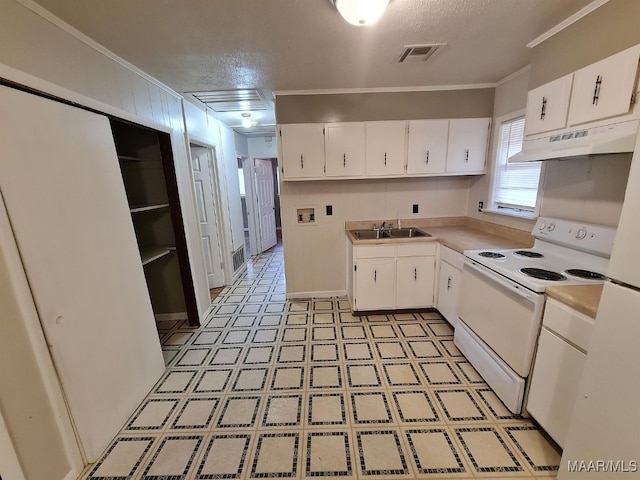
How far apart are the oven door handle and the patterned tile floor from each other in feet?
2.64

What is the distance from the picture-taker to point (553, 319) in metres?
1.41

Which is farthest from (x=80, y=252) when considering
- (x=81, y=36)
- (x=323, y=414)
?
(x=323, y=414)

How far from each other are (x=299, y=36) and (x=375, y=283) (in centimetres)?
225

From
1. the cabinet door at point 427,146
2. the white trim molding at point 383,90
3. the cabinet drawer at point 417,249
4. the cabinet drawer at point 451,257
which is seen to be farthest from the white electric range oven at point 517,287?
the white trim molding at point 383,90

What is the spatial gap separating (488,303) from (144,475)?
2.34 meters

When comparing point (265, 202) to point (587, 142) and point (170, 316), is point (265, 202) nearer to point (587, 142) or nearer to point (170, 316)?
point (170, 316)

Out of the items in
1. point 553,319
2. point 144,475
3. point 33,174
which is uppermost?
point 33,174

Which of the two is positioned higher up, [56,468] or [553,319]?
[553,319]

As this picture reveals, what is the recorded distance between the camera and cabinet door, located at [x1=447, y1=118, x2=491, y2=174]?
111 inches

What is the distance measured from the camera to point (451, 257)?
2.56 m

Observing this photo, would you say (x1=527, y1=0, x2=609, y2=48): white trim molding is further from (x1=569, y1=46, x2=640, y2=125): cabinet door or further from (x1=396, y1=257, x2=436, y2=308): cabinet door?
(x1=396, y1=257, x2=436, y2=308): cabinet door

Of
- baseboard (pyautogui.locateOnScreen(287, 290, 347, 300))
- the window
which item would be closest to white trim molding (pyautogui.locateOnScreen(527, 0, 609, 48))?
the window

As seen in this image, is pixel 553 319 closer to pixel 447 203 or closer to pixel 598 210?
pixel 598 210

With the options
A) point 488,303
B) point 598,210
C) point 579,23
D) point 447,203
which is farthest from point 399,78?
point 488,303
